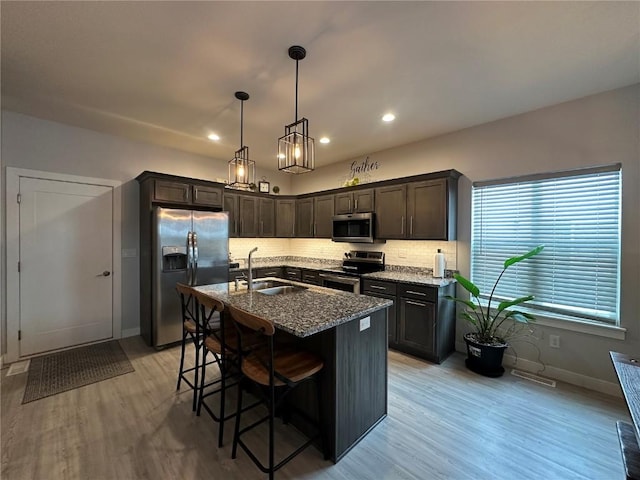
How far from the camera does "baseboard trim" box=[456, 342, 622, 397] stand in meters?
2.66

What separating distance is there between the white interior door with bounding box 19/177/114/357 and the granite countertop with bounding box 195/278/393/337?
2353mm

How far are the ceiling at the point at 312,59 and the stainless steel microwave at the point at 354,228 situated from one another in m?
1.52

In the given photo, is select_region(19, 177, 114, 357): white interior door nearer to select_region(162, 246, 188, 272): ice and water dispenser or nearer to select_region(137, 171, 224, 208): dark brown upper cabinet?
select_region(137, 171, 224, 208): dark brown upper cabinet

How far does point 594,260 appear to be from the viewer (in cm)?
282

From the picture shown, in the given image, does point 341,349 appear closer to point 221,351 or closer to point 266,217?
point 221,351

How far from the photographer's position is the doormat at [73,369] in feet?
8.95

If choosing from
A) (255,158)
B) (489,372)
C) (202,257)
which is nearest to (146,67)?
(202,257)

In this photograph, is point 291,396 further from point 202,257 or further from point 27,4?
point 27,4

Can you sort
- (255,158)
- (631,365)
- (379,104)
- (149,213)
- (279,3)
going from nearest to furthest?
(631,365) < (279,3) < (379,104) < (149,213) < (255,158)

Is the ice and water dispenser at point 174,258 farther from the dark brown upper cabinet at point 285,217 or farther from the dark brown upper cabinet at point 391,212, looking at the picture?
the dark brown upper cabinet at point 391,212

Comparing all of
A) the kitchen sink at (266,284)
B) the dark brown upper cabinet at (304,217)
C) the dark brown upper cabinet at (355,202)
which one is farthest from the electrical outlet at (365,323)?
the dark brown upper cabinet at (304,217)

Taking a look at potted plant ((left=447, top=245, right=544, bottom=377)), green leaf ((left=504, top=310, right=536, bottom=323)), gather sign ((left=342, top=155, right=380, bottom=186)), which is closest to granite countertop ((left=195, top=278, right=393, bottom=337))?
potted plant ((left=447, top=245, right=544, bottom=377))

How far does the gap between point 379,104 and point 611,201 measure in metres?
2.48

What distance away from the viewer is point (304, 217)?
5.51m
